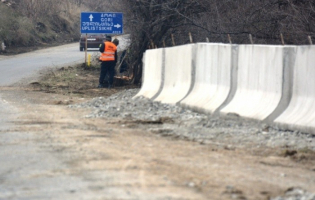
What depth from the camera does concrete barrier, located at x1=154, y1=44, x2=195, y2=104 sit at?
39.5ft

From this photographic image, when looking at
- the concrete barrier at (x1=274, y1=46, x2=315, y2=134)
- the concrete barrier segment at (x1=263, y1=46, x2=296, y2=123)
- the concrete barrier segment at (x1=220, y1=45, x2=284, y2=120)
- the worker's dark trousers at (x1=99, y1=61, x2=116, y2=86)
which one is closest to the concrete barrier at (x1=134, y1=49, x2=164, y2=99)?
the concrete barrier segment at (x1=220, y1=45, x2=284, y2=120)

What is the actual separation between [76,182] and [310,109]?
4168mm

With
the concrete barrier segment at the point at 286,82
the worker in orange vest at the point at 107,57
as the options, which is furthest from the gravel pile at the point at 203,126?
the worker in orange vest at the point at 107,57

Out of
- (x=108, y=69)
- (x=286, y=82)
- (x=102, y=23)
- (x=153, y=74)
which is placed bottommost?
(x=108, y=69)

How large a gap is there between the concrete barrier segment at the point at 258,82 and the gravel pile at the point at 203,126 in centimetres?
23

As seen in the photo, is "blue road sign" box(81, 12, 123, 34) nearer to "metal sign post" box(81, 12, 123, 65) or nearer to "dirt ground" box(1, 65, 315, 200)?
"metal sign post" box(81, 12, 123, 65)

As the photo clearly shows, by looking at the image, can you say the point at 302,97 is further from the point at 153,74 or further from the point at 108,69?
the point at 108,69

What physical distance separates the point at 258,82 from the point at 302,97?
3.12ft

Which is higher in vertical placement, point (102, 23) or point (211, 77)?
point (102, 23)

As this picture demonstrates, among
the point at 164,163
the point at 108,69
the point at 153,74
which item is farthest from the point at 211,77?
the point at 108,69

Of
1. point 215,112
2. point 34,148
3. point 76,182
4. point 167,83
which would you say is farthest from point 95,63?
point 76,182

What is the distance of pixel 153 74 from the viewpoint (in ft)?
47.4

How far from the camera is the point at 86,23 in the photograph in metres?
28.2

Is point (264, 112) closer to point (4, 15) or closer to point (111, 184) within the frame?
point (111, 184)
